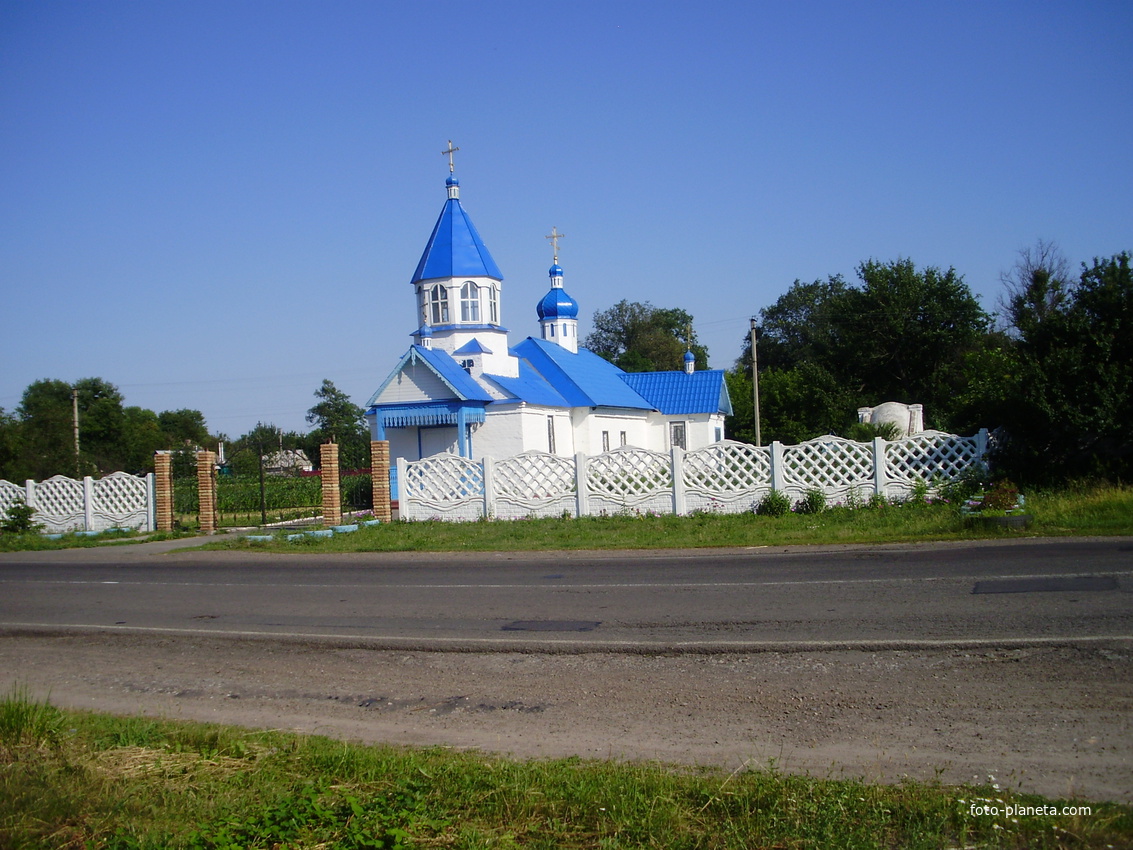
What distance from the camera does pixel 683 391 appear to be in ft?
157

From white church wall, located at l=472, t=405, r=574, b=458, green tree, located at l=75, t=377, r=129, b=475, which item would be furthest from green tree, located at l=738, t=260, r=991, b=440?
green tree, located at l=75, t=377, r=129, b=475

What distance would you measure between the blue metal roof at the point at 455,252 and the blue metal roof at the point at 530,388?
3.89 meters

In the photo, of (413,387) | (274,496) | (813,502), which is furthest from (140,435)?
(813,502)

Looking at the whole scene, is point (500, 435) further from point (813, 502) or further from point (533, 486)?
point (813, 502)

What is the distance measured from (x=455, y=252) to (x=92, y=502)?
1435 cm

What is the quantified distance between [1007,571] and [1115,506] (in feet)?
20.2

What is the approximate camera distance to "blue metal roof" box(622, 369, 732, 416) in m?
46.7

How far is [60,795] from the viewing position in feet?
16.1

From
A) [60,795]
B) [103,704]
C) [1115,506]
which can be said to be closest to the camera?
[60,795]

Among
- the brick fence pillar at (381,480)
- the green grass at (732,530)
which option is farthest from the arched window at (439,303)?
the green grass at (732,530)

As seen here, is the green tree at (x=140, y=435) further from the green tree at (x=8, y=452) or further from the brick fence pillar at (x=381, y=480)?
the brick fence pillar at (x=381, y=480)

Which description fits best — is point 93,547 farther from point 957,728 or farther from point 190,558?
point 957,728

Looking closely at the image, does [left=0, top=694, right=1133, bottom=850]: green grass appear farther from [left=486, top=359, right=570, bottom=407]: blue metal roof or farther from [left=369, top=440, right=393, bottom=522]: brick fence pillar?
[left=486, top=359, right=570, bottom=407]: blue metal roof

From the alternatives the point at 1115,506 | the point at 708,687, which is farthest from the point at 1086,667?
the point at 1115,506
